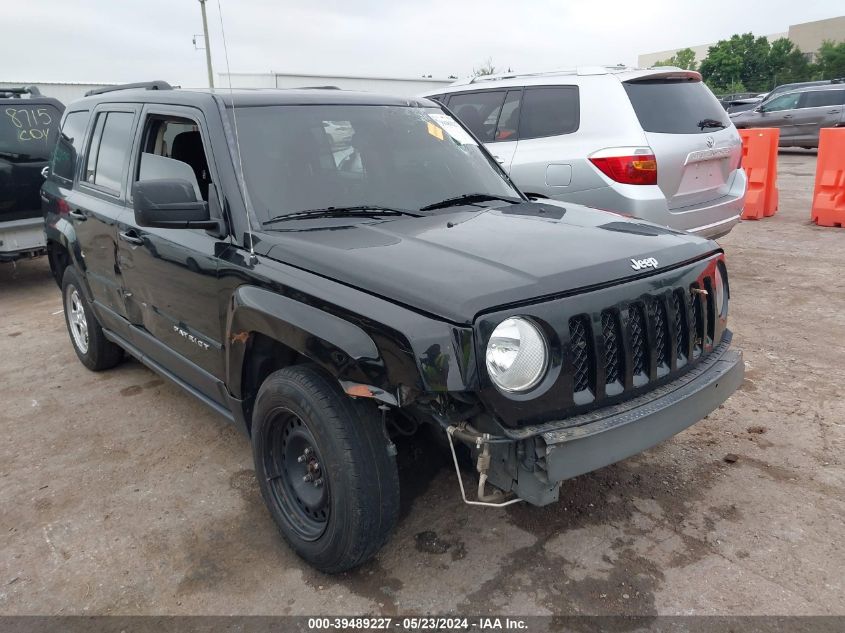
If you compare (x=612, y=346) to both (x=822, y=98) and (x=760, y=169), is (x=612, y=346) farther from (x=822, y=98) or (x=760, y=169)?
(x=822, y=98)

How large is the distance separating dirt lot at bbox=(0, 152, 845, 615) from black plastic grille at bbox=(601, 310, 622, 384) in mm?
855

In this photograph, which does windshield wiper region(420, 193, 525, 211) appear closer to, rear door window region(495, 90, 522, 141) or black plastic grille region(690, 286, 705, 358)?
black plastic grille region(690, 286, 705, 358)

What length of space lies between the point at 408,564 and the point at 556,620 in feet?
2.11

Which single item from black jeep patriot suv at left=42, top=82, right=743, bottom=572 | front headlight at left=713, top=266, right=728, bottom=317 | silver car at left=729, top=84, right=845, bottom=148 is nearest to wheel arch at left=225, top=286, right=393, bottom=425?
black jeep patriot suv at left=42, top=82, right=743, bottom=572

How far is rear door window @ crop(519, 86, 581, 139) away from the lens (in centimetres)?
613

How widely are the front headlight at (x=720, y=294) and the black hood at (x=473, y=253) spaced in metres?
0.13

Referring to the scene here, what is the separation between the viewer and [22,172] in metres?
7.55

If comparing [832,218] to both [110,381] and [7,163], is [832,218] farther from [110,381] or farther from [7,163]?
[7,163]

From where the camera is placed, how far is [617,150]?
5.64m

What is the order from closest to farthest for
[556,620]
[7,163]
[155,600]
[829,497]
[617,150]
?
[556,620] → [155,600] → [829,497] → [617,150] → [7,163]

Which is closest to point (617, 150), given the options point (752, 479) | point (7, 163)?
point (752, 479)

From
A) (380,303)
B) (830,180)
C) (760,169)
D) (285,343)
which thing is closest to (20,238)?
(285,343)

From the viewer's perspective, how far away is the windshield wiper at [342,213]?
10.0 feet

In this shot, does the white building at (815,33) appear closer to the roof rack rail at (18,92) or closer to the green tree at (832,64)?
the green tree at (832,64)
